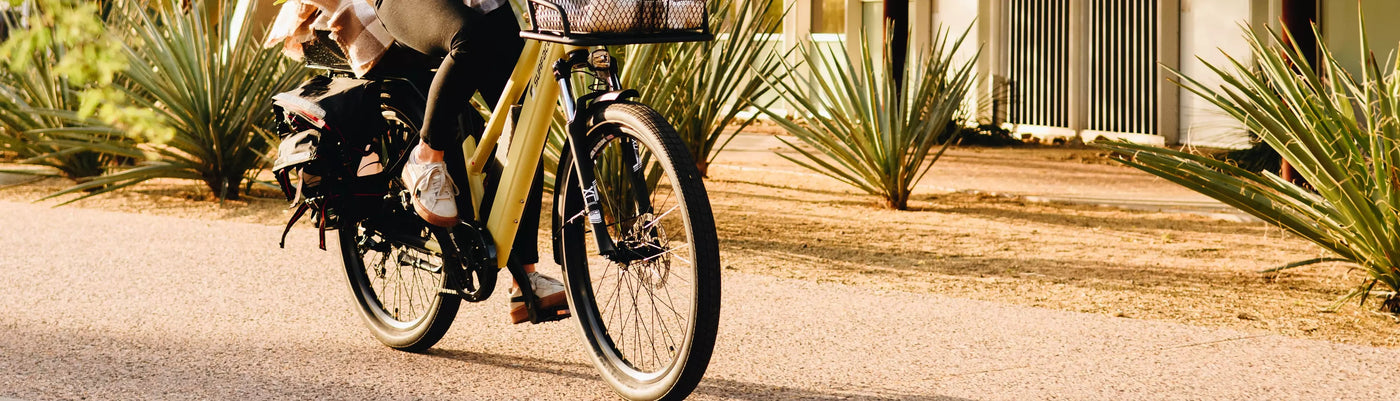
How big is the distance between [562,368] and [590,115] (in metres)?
0.86

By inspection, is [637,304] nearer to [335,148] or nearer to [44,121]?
[335,148]

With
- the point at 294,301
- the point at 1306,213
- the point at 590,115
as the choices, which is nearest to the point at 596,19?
the point at 590,115

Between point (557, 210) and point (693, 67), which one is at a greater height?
point (693, 67)

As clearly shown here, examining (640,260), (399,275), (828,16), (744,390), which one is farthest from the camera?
(828,16)

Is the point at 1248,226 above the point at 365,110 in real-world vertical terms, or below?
below

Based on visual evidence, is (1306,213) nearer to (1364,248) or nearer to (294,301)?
(1364,248)

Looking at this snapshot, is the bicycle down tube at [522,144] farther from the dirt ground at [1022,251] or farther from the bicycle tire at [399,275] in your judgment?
the dirt ground at [1022,251]

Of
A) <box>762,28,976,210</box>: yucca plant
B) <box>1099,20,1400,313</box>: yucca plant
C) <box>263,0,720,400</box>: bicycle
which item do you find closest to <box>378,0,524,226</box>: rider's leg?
<box>263,0,720,400</box>: bicycle

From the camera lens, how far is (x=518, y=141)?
3691 millimetres

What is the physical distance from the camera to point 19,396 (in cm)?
380

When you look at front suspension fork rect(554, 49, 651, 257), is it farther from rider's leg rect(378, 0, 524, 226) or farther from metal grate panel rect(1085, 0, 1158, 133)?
metal grate panel rect(1085, 0, 1158, 133)

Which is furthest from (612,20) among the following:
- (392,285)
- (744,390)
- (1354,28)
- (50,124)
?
(1354,28)

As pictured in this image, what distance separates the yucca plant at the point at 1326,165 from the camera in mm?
4648

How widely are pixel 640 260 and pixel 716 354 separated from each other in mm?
818
